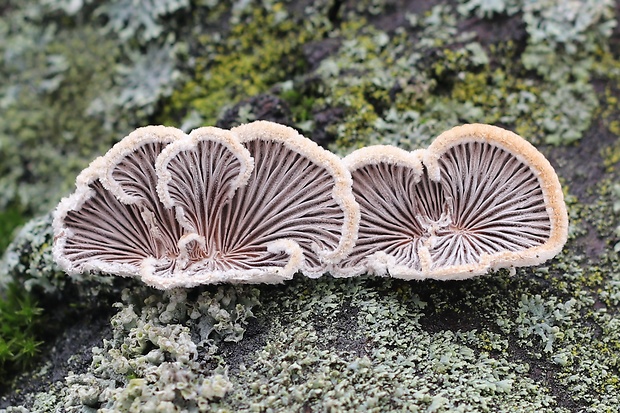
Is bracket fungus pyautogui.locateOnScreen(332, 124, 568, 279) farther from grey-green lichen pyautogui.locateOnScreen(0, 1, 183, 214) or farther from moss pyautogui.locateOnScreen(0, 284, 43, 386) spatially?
grey-green lichen pyautogui.locateOnScreen(0, 1, 183, 214)

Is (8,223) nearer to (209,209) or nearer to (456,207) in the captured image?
(209,209)

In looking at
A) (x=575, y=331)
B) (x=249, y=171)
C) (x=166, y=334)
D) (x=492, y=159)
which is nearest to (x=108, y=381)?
(x=166, y=334)

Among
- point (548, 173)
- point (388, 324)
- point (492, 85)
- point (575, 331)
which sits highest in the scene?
point (492, 85)

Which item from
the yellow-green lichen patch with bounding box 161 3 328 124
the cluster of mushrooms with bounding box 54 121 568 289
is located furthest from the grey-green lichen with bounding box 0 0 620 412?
the cluster of mushrooms with bounding box 54 121 568 289

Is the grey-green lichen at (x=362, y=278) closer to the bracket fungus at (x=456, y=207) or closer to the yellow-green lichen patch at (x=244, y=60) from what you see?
the yellow-green lichen patch at (x=244, y=60)

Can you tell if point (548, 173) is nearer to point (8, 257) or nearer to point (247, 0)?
point (247, 0)

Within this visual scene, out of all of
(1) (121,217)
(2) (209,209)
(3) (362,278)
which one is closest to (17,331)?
(1) (121,217)

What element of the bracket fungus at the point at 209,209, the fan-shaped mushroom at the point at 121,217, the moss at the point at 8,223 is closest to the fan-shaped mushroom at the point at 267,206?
the bracket fungus at the point at 209,209
